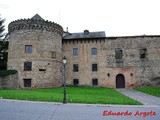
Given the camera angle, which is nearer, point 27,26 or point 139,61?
point 27,26

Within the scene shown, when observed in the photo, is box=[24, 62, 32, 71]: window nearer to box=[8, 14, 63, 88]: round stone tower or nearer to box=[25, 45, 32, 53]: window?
box=[8, 14, 63, 88]: round stone tower

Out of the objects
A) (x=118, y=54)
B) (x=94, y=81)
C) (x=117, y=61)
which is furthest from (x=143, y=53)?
(x=94, y=81)

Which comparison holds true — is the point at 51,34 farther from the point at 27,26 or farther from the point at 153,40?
the point at 153,40

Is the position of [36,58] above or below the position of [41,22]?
below

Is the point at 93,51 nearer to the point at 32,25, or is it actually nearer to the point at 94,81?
the point at 94,81

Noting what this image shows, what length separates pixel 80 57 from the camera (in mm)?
33219

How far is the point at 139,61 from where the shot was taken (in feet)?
104

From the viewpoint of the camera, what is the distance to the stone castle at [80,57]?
28453mm

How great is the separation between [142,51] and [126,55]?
2839 millimetres

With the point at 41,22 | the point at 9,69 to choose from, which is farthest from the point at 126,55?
the point at 9,69

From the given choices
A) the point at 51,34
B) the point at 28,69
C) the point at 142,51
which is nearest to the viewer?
the point at 28,69

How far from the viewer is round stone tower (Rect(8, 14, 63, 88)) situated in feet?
92.2

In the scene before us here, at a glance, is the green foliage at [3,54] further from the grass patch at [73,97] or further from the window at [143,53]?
the window at [143,53]

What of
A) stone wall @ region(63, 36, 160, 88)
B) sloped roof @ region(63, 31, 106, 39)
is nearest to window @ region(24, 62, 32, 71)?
stone wall @ region(63, 36, 160, 88)
